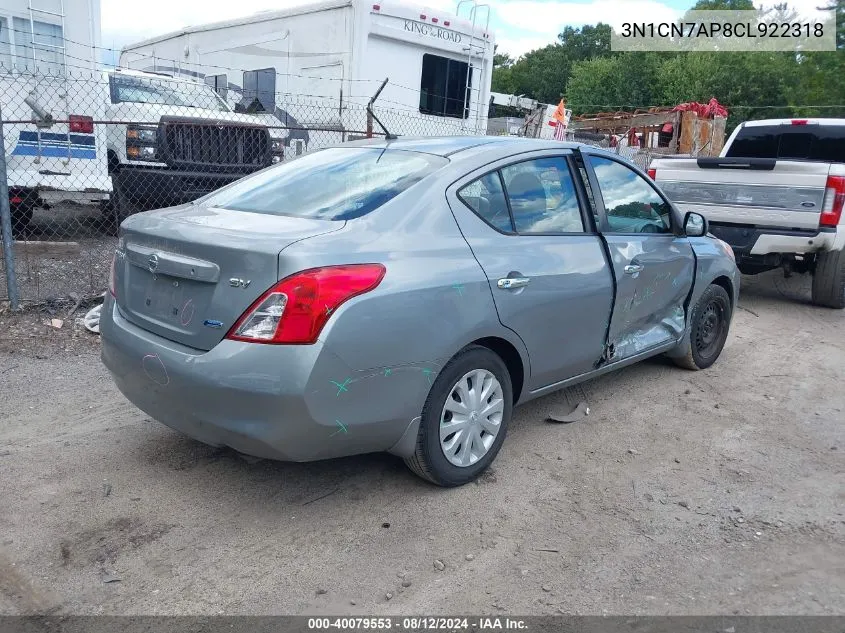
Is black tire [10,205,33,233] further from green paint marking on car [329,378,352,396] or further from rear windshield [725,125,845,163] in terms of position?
rear windshield [725,125,845,163]

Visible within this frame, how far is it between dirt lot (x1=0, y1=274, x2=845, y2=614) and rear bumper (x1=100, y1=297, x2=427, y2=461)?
17.2 inches

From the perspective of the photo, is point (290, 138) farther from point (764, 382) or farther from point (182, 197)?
point (764, 382)

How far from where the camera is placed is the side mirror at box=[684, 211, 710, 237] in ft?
16.2

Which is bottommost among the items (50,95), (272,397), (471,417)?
(471,417)

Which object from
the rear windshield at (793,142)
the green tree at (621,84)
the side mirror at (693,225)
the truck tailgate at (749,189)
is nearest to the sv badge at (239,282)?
the side mirror at (693,225)

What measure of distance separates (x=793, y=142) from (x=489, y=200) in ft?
23.4

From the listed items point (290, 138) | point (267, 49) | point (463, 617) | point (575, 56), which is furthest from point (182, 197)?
point (575, 56)

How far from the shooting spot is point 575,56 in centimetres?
6562

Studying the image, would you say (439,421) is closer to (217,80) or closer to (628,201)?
(628,201)

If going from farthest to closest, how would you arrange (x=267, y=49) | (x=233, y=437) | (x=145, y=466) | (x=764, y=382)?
(x=267, y=49)
(x=764, y=382)
(x=145, y=466)
(x=233, y=437)

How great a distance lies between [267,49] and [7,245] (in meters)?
8.55

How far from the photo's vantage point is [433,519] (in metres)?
3.32

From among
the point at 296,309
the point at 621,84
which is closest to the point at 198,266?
the point at 296,309

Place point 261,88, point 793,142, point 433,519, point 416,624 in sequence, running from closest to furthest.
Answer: point 416,624, point 433,519, point 793,142, point 261,88
